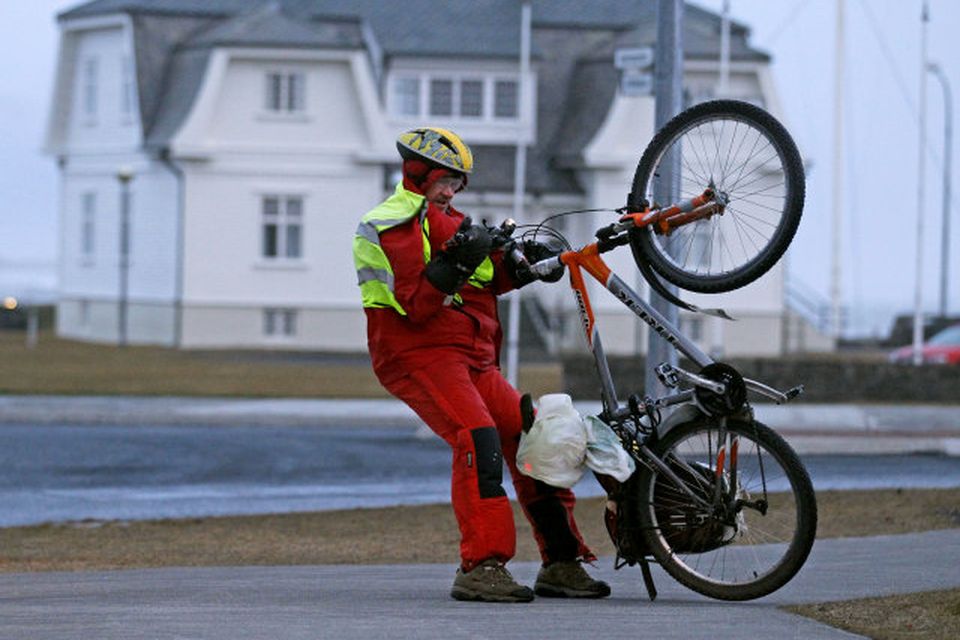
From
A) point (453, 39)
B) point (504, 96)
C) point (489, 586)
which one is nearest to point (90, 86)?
point (453, 39)

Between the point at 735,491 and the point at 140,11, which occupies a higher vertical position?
the point at 140,11

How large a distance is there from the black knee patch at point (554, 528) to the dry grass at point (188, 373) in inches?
802

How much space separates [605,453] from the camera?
802 cm

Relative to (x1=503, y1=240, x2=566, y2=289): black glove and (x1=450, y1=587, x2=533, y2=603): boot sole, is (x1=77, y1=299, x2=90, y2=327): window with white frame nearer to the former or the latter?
(x1=503, y1=240, x2=566, y2=289): black glove

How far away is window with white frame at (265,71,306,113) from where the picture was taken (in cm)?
4850

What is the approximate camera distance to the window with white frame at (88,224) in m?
52.5

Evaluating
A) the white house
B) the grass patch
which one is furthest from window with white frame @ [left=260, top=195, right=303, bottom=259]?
the grass patch

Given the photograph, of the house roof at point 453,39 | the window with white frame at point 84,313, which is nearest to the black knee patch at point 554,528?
the house roof at point 453,39

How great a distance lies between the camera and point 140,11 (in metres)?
49.0

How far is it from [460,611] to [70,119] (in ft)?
157

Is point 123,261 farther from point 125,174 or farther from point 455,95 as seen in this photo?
point 455,95

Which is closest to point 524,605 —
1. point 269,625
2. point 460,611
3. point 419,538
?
point 460,611

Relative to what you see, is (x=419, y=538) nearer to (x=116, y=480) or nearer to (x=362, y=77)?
(x=116, y=480)

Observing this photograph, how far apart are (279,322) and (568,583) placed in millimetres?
41440
